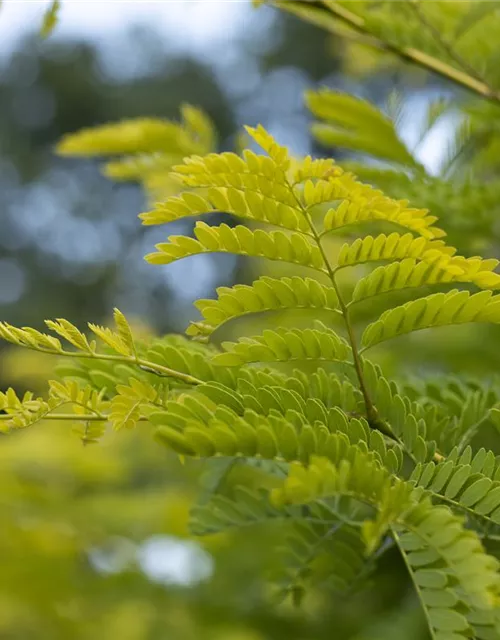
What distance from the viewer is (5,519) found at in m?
1.24

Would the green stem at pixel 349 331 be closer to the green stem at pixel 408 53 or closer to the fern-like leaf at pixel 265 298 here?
the fern-like leaf at pixel 265 298

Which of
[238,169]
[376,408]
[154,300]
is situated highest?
[238,169]

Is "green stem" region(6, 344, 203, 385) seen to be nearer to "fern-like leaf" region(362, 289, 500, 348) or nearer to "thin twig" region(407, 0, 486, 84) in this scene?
"fern-like leaf" region(362, 289, 500, 348)

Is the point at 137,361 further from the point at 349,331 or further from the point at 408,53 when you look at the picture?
the point at 408,53

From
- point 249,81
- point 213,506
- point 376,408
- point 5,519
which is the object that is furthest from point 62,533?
point 249,81

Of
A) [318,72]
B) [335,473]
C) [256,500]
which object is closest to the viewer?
[335,473]

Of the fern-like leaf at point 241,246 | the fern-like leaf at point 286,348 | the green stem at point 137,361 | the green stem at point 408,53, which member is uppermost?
the green stem at point 408,53

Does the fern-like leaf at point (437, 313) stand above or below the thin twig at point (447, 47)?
below

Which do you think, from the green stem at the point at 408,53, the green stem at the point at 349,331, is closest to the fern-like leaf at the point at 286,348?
the green stem at the point at 349,331

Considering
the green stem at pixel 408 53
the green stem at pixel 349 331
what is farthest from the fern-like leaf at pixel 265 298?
the green stem at pixel 408 53

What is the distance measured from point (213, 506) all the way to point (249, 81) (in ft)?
33.3

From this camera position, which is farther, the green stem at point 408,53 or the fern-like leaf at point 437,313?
the green stem at point 408,53

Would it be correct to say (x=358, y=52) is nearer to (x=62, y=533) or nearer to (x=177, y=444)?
(x=62, y=533)

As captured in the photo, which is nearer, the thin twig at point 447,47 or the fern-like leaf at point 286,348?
the fern-like leaf at point 286,348
